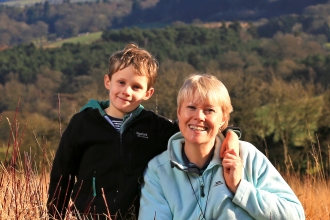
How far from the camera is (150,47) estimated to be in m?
72.9

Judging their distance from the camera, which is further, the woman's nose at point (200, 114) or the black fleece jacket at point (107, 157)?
the black fleece jacket at point (107, 157)

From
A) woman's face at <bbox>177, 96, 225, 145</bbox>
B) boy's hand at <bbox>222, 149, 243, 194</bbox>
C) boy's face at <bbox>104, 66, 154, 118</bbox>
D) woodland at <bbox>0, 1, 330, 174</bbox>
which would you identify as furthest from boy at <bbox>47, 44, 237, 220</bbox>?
woodland at <bbox>0, 1, 330, 174</bbox>

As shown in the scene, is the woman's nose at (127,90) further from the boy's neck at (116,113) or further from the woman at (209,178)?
the woman at (209,178)

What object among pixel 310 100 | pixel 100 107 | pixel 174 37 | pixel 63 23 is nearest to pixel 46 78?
pixel 174 37

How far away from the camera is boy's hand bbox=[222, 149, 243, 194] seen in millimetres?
2650

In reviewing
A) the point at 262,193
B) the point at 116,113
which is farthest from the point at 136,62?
the point at 262,193

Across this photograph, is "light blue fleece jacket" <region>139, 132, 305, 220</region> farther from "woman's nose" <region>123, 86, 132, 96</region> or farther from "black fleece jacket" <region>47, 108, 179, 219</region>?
"woman's nose" <region>123, 86, 132, 96</region>

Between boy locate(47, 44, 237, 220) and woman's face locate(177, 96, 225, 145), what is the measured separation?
336 mm

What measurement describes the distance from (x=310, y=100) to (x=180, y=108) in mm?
21027

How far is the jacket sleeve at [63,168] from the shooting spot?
3074 mm

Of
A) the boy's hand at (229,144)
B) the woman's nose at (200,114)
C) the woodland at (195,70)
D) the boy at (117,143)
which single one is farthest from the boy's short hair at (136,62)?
the woodland at (195,70)

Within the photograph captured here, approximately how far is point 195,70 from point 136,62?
51.8 m

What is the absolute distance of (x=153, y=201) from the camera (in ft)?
9.29

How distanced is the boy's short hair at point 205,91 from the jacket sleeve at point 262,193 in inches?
9.4
